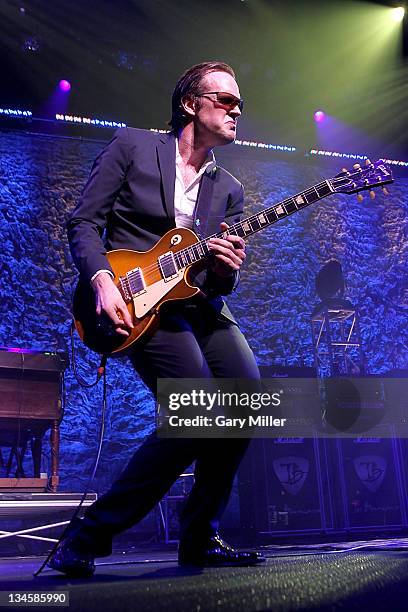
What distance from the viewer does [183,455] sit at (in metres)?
1.94

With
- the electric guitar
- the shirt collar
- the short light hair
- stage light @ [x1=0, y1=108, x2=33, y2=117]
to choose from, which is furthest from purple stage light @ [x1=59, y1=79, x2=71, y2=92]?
the electric guitar

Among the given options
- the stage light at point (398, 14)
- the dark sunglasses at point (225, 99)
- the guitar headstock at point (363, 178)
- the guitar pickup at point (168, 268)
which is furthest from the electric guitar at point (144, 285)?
the stage light at point (398, 14)

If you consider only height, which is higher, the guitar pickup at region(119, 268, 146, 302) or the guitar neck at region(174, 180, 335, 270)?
the guitar neck at region(174, 180, 335, 270)

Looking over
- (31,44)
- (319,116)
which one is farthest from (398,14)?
(31,44)

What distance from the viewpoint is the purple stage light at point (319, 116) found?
8.28 m

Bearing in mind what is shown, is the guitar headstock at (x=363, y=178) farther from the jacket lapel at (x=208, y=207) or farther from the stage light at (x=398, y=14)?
the stage light at (x=398, y=14)

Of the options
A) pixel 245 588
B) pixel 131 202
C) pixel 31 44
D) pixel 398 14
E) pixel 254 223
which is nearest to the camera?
pixel 245 588

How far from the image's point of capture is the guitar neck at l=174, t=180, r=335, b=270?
2.21 metres

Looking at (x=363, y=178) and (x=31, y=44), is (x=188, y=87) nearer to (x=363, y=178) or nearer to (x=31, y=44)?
(x=363, y=178)

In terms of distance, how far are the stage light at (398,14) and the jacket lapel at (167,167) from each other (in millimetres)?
5894

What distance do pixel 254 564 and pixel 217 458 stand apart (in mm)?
375

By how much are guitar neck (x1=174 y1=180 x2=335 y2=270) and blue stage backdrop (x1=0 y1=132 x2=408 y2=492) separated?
15.3 ft

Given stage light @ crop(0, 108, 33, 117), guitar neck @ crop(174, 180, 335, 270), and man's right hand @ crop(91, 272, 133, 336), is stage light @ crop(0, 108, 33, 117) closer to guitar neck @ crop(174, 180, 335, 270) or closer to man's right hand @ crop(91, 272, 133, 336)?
guitar neck @ crop(174, 180, 335, 270)

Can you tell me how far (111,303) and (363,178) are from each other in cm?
137
